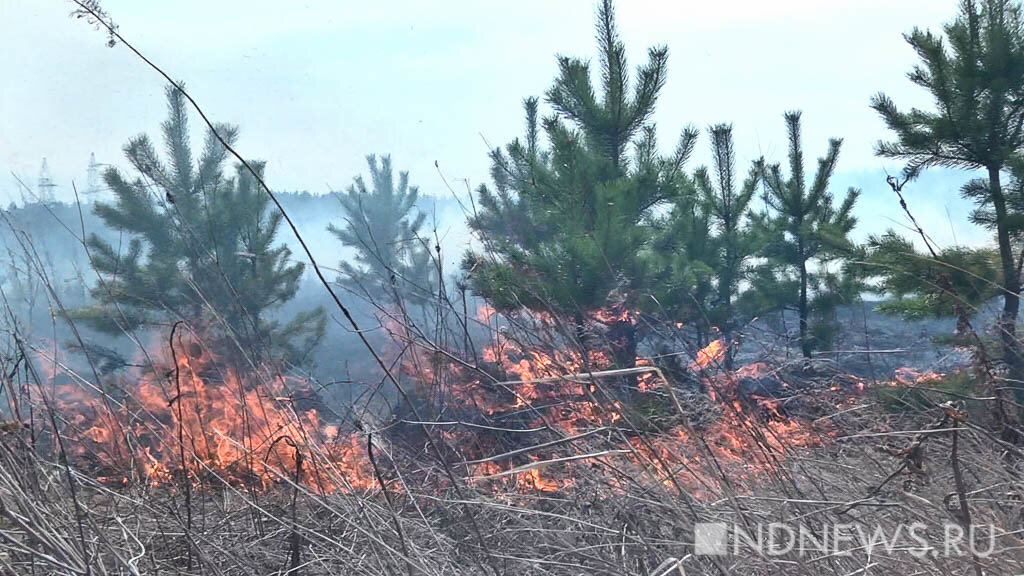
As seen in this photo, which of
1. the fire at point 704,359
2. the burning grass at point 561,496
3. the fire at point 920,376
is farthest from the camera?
the fire at point 920,376

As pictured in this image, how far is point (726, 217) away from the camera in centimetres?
1085

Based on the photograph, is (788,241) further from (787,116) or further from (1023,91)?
(1023,91)

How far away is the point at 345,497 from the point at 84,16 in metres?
1.06

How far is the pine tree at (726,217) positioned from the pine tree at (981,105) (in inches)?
133

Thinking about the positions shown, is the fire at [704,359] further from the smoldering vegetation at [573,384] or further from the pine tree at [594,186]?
the pine tree at [594,186]

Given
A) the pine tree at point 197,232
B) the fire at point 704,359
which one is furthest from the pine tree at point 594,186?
the pine tree at point 197,232

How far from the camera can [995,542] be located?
4.50 feet

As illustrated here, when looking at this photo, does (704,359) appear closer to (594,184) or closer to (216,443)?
(216,443)

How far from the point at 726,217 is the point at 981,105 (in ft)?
14.4

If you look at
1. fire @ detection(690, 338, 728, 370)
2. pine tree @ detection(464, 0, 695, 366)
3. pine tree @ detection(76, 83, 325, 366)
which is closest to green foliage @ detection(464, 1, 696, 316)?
pine tree @ detection(464, 0, 695, 366)

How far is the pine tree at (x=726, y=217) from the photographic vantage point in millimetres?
10227

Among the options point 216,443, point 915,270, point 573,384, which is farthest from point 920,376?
point 216,443

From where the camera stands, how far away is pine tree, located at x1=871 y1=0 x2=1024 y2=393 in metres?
6.46

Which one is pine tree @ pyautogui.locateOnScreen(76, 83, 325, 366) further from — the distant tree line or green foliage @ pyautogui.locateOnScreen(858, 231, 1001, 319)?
green foliage @ pyautogui.locateOnScreen(858, 231, 1001, 319)
